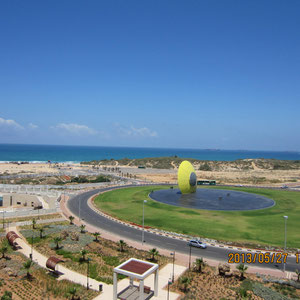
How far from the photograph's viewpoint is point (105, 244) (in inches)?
1479

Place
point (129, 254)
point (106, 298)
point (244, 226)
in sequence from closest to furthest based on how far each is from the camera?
point (106, 298)
point (129, 254)
point (244, 226)

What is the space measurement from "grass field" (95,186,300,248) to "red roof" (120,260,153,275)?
18.4 meters

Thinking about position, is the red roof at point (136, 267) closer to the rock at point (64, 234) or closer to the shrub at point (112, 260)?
the shrub at point (112, 260)

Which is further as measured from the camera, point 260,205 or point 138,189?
point 138,189

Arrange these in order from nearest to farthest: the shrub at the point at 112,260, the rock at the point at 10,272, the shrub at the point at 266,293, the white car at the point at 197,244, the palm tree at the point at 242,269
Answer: the shrub at the point at 266,293
the rock at the point at 10,272
the palm tree at the point at 242,269
the shrub at the point at 112,260
the white car at the point at 197,244

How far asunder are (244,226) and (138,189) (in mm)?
40407

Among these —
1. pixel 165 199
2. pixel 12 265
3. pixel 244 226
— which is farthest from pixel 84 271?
pixel 165 199

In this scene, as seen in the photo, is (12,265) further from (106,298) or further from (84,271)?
(106,298)

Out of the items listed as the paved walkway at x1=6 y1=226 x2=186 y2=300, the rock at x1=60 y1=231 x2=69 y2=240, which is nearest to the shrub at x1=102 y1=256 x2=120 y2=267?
the paved walkway at x1=6 y1=226 x2=186 y2=300

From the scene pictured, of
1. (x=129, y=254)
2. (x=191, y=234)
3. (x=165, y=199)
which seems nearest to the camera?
(x=129, y=254)

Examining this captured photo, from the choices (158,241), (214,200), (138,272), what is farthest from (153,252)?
(214,200)

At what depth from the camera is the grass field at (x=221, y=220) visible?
4150 centimetres

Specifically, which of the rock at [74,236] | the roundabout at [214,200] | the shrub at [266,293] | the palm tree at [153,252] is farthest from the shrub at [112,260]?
the roundabout at [214,200]

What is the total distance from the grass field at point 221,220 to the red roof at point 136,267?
18.4 m
